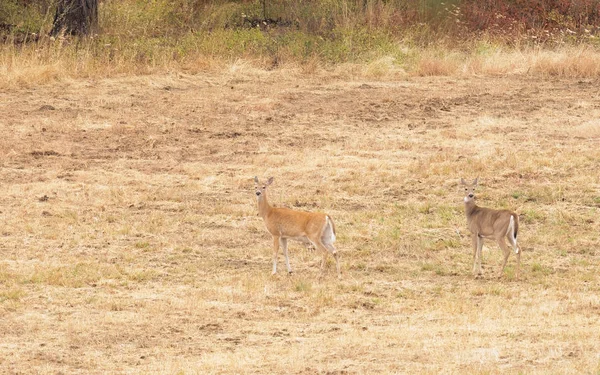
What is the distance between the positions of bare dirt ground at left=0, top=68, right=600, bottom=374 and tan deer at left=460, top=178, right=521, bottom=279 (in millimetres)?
220

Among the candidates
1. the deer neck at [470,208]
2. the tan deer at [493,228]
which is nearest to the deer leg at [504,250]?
the tan deer at [493,228]

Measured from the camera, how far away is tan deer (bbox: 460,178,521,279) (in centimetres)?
1138

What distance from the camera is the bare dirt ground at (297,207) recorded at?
907 centimetres

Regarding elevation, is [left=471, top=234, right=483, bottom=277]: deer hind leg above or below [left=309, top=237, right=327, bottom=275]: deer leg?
below

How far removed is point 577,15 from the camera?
2852 cm

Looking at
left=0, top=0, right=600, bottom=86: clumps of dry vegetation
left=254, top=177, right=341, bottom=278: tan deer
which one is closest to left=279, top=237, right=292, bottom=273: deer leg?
left=254, top=177, right=341, bottom=278: tan deer

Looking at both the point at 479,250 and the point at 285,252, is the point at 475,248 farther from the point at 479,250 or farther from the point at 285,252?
the point at 285,252

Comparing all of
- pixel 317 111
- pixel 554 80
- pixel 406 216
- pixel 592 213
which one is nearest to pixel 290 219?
pixel 406 216

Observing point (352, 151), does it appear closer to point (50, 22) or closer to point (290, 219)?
point (290, 219)

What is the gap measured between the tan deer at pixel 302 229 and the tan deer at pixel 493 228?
4.60ft

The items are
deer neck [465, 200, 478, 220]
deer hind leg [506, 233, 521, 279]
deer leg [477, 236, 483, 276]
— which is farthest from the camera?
deer neck [465, 200, 478, 220]

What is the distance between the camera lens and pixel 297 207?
47.5 ft

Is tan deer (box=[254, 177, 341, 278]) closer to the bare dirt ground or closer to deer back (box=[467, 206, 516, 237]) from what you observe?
the bare dirt ground

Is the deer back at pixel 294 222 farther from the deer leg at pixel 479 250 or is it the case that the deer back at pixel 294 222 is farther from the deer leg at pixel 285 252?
the deer leg at pixel 479 250
